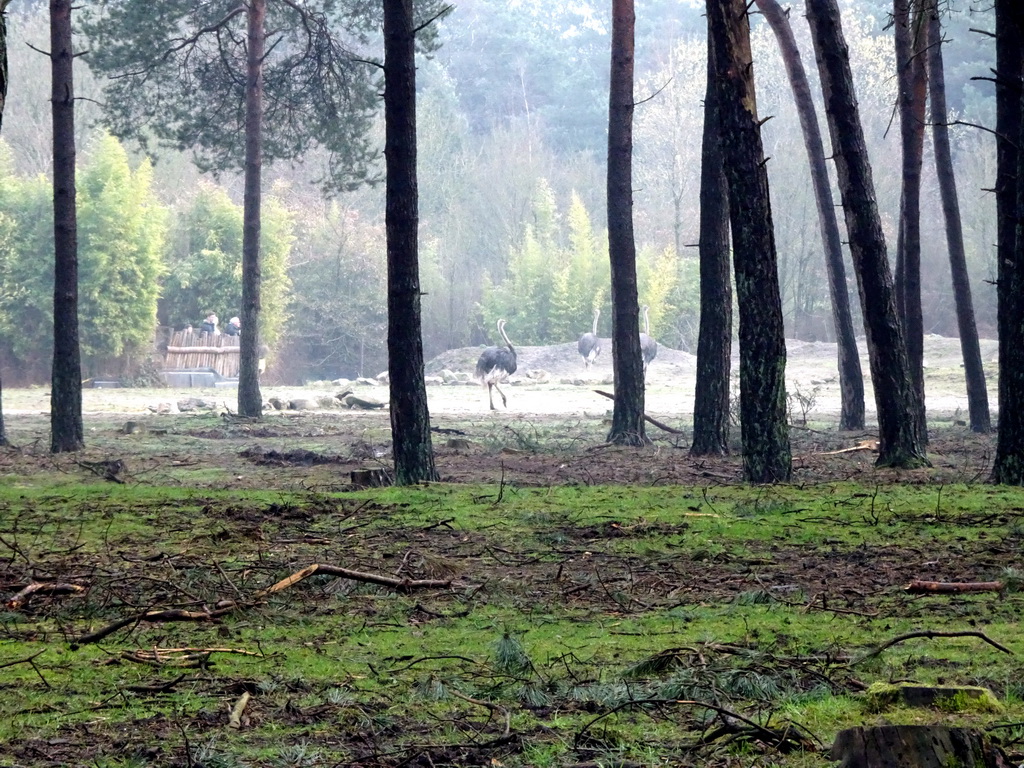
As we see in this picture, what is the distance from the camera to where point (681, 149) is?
63719 mm

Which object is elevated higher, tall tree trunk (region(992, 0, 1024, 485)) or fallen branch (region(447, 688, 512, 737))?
tall tree trunk (region(992, 0, 1024, 485))

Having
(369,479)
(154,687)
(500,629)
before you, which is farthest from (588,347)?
(154,687)

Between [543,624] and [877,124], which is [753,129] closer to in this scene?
[543,624]

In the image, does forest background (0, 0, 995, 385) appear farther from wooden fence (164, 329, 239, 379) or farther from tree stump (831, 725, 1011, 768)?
tree stump (831, 725, 1011, 768)

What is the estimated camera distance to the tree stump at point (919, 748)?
3.15 metres

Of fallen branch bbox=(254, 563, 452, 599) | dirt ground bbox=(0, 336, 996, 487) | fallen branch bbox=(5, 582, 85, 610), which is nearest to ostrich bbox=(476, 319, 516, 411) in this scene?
dirt ground bbox=(0, 336, 996, 487)

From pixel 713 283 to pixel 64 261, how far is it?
845 cm

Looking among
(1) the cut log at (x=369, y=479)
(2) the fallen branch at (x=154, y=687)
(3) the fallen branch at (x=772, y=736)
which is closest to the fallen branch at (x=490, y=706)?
(3) the fallen branch at (x=772, y=736)

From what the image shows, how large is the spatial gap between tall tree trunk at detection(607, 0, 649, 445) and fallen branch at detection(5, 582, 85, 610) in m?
12.0

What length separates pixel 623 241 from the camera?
1789cm

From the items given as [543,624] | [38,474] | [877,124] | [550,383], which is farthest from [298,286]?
[543,624]

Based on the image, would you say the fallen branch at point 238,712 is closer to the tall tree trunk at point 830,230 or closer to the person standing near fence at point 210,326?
the tall tree trunk at point 830,230

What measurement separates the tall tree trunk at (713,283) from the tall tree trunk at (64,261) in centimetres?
812

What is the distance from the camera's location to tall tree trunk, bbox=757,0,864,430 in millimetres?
18875
